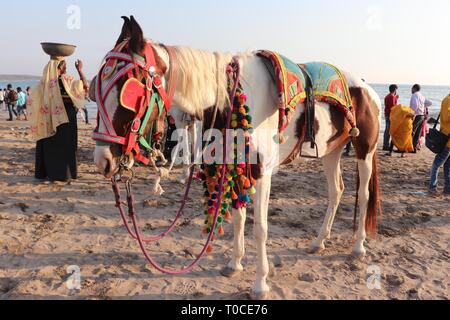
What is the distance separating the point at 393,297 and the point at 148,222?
2964 millimetres

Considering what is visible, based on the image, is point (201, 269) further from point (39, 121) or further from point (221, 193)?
point (39, 121)

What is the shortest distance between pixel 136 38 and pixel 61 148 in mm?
4613

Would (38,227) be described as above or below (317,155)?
below

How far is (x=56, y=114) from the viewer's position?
5.73 metres

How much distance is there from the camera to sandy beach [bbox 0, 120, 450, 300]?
314 centimetres

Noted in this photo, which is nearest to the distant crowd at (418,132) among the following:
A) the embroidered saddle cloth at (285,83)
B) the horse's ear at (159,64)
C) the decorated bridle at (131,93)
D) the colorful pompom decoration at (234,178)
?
the embroidered saddle cloth at (285,83)

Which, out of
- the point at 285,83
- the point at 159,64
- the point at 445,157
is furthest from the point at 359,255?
the point at 445,157

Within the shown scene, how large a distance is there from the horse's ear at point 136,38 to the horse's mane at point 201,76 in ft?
1.09

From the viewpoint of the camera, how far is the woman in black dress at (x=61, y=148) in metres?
5.84

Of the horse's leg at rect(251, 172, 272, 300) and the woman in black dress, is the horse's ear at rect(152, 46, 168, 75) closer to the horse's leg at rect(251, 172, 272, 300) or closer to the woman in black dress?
the horse's leg at rect(251, 172, 272, 300)

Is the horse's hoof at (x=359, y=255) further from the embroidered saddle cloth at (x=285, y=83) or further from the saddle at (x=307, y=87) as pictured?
the embroidered saddle cloth at (x=285, y=83)

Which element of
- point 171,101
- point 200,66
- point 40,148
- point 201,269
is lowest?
point 201,269

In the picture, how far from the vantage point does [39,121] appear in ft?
18.9

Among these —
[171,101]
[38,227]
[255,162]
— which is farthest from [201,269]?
[38,227]
